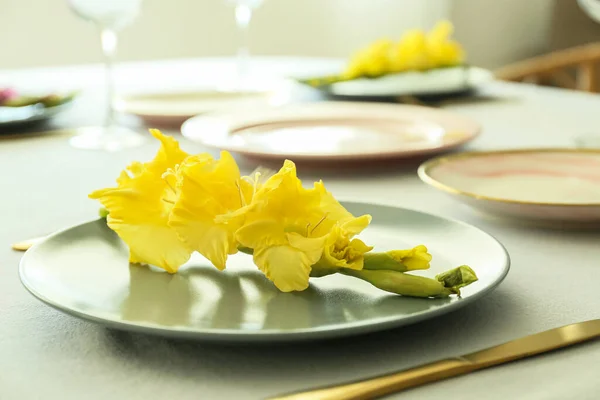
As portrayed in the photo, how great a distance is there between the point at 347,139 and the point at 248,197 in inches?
21.9

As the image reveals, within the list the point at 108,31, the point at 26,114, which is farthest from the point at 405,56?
the point at 26,114

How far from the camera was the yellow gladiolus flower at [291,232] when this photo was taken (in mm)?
495

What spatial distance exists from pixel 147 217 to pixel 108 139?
23.5 inches

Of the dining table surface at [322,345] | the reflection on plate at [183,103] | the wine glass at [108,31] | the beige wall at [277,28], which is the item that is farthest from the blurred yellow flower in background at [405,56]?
the beige wall at [277,28]

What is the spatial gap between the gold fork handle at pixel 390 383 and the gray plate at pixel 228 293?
0.03m

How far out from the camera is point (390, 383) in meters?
0.42

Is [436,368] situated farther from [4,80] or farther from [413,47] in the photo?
[4,80]

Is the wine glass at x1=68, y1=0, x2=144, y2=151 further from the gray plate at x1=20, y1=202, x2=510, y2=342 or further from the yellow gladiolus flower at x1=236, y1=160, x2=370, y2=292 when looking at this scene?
the yellow gladiolus flower at x1=236, y1=160, x2=370, y2=292

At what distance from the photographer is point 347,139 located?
108cm

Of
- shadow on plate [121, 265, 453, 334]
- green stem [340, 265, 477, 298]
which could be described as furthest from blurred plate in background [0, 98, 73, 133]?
green stem [340, 265, 477, 298]

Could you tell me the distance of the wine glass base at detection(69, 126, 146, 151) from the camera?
1097mm

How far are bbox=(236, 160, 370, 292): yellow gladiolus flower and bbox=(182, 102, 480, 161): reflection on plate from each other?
39 centimetres

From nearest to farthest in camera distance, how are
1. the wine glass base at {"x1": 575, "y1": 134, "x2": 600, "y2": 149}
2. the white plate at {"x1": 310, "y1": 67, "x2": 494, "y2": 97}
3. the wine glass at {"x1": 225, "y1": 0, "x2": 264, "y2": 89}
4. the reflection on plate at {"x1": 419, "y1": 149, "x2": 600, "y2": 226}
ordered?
the reflection on plate at {"x1": 419, "y1": 149, "x2": 600, "y2": 226} < the wine glass base at {"x1": 575, "y1": 134, "x2": 600, "y2": 149} < the white plate at {"x1": 310, "y1": 67, "x2": 494, "y2": 97} < the wine glass at {"x1": 225, "y1": 0, "x2": 264, "y2": 89}

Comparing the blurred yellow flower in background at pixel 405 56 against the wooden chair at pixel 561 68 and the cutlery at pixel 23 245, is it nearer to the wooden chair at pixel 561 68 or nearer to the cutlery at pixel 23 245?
the wooden chair at pixel 561 68
